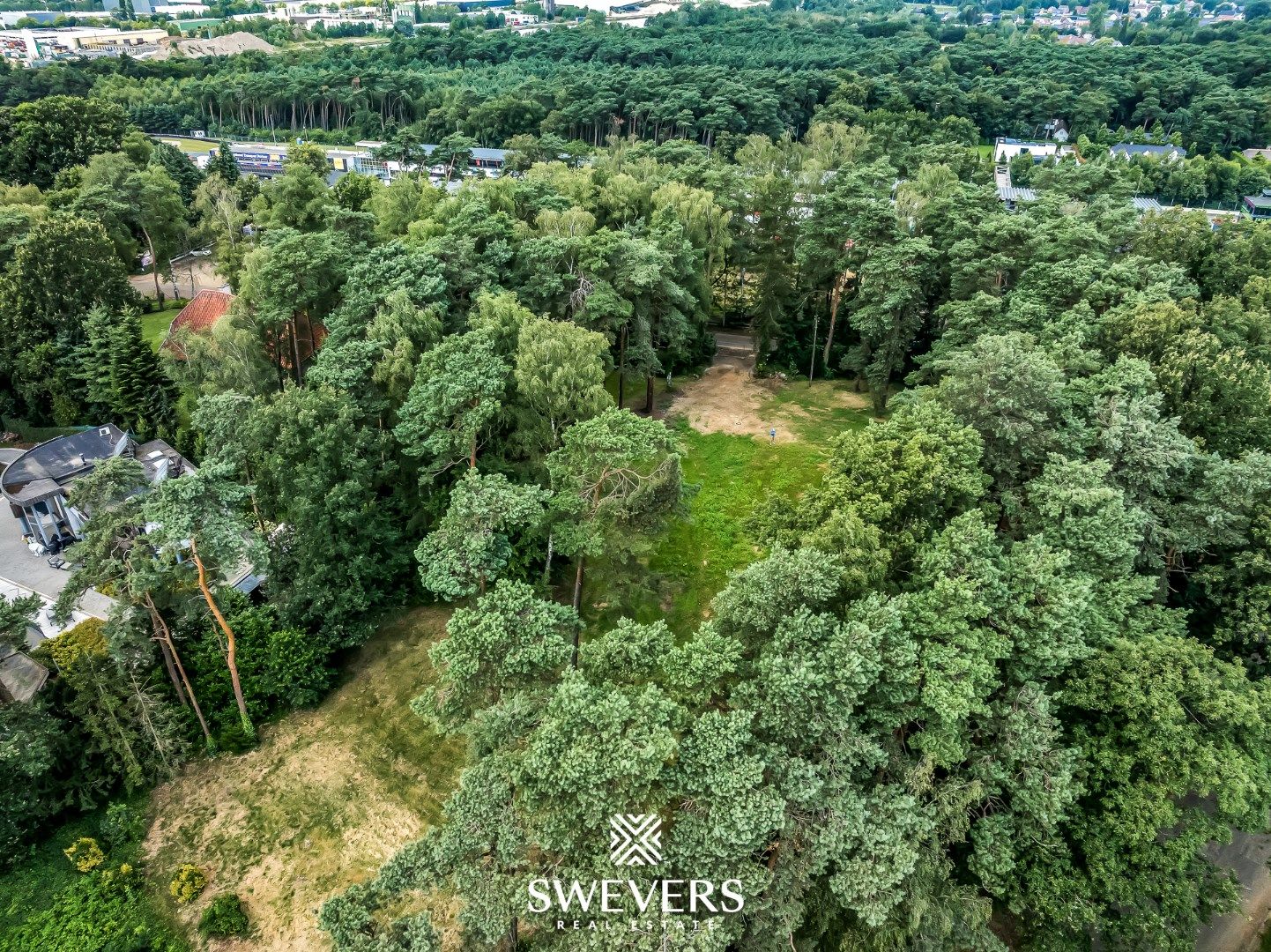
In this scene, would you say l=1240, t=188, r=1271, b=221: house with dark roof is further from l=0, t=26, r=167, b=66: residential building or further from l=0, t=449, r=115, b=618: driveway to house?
l=0, t=26, r=167, b=66: residential building

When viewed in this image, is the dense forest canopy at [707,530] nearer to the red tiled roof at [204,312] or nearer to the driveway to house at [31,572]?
the red tiled roof at [204,312]

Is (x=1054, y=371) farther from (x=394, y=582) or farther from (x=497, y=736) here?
(x=394, y=582)

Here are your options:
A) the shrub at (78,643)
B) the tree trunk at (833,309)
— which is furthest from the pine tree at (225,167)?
the tree trunk at (833,309)

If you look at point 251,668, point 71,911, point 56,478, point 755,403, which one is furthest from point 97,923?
point 755,403

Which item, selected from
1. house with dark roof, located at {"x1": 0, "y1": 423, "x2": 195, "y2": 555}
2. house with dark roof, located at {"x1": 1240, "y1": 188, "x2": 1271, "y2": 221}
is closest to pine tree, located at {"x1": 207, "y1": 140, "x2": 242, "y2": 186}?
house with dark roof, located at {"x1": 0, "y1": 423, "x2": 195, "y2": 555}

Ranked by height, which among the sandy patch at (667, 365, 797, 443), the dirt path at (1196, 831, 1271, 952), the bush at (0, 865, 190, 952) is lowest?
the bush at (0, 865, 190, 952)

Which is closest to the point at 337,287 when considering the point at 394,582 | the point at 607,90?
the point at 394,582
